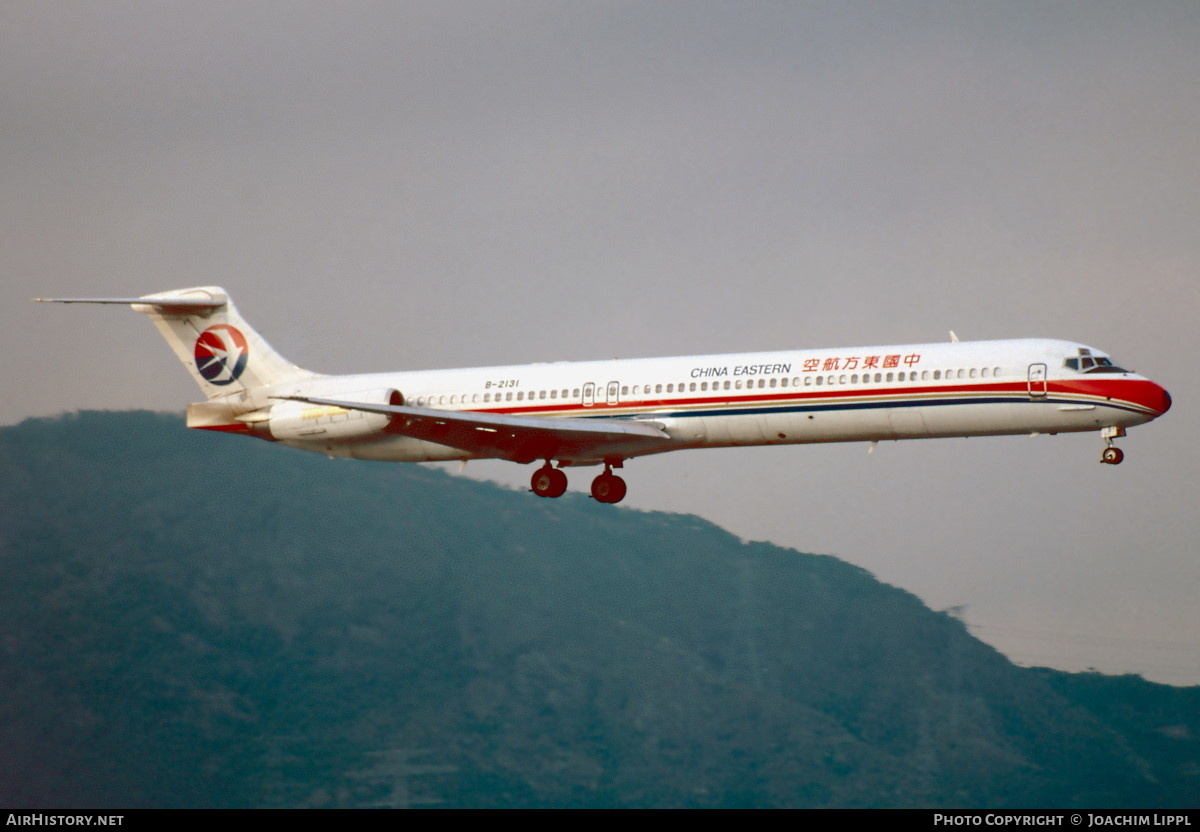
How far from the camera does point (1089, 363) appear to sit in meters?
38.6

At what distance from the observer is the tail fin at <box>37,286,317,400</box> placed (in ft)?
162

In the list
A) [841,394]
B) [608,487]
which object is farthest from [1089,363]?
[608,487]

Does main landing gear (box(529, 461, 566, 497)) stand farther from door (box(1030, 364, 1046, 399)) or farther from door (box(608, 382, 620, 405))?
door (box(1030, 364, 1046, 399))

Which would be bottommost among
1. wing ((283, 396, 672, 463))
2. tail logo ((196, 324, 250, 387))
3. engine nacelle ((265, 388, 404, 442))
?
wing ((283, 396, 672, 463))

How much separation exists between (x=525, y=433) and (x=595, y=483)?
4.16 m

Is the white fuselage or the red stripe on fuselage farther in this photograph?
the white fuselage

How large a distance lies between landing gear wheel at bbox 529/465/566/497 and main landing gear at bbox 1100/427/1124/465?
15990 millimetres

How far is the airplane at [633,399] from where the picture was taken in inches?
1519

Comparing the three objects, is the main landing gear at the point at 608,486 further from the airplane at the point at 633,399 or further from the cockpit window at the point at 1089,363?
the cockpit window at the point at 1089,363

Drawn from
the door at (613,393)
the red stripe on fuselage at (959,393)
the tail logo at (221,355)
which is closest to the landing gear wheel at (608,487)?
the door at (613,393)

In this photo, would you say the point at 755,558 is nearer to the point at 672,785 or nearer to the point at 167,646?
the point at 672,785

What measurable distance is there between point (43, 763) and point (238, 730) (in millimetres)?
23604

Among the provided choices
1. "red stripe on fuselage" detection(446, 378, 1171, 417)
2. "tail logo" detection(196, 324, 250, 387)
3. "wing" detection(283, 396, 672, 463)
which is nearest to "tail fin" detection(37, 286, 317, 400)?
"tail logo" detection(196, 324, 250, 387)
